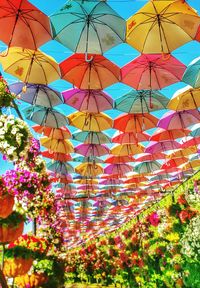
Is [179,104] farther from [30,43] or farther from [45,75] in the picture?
[30,43]

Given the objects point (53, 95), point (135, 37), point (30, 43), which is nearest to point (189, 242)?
point (135, 37)

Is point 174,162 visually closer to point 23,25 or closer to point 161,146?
point 161,146

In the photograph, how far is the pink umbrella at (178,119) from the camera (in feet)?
37.1

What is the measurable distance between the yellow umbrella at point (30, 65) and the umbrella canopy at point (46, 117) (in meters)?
2.37

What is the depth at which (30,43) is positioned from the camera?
266 inches

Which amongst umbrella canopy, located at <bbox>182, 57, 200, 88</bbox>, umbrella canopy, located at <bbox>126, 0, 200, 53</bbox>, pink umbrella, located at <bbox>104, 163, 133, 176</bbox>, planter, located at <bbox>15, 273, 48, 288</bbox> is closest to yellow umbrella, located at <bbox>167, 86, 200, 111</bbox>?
umbrella canopy, located at <bbox>182, 57, 200, 88</bbox>

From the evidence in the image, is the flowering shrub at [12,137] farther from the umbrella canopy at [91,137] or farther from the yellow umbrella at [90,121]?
the umbrella canopy at [91,137]

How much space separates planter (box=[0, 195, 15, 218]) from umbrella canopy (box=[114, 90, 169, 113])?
303 inches

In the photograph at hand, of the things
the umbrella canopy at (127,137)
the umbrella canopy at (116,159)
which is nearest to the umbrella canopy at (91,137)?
the umbrella canopy at (127,137)

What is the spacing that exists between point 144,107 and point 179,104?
1.16 metres

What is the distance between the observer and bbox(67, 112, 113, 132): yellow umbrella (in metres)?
10.8

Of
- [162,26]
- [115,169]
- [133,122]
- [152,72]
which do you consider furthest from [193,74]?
[115,169]

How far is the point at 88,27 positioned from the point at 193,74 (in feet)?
11.0

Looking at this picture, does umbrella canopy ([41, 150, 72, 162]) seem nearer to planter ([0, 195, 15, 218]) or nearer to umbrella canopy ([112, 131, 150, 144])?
umbrella canopy ([112, 131, 150, 144])
